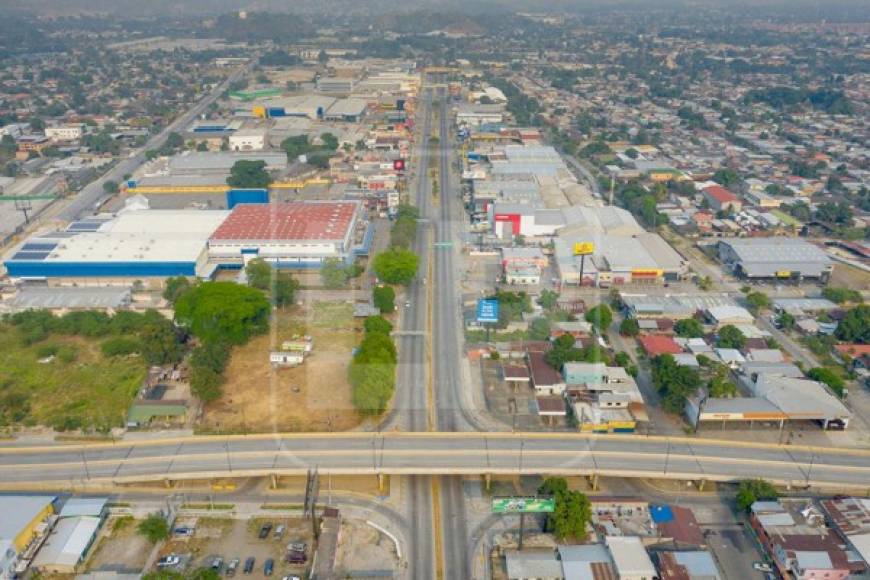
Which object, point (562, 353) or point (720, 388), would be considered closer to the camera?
point (720, 388)

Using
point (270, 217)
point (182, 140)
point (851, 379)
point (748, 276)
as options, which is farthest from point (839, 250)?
point (182, 140)

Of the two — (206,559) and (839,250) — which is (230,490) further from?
(839,250)

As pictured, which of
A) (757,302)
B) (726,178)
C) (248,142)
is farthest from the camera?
(248,142)

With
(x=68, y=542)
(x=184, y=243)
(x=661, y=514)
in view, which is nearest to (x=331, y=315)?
(x=184, y=243)

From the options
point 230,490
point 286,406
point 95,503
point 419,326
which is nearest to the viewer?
point 95,503

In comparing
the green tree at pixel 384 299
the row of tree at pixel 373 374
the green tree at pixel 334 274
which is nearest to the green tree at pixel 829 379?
the row of tree at pixel 373 374

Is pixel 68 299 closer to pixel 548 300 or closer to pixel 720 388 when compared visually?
pixel 548 300
